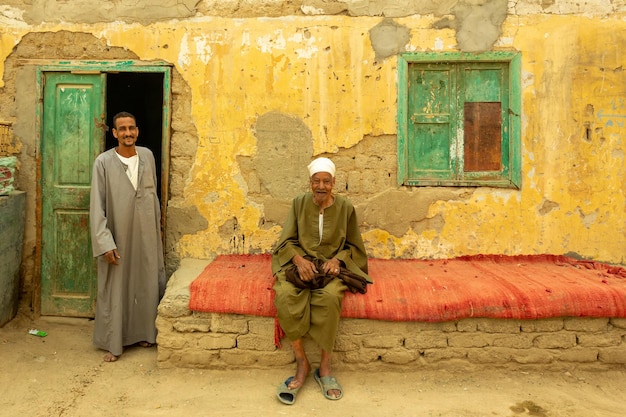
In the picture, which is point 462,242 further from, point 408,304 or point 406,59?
point 406,59

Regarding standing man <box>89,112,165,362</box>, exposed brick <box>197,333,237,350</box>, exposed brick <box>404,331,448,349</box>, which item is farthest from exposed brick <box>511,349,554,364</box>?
standing man <box>89,112,165,362</box>

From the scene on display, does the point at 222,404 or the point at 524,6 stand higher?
the point at 524,6

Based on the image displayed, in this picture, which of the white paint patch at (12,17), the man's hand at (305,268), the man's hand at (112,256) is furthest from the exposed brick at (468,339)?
the white paint patch at (12,17)

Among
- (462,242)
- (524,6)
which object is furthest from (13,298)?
(524,6)

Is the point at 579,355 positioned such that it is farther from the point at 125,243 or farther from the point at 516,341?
the point at 125,243

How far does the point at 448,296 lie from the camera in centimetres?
356

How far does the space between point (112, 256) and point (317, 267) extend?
5.09ft

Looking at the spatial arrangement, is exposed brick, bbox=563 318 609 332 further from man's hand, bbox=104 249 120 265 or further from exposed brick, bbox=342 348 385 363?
man's hand, bbox=104 249 120 265

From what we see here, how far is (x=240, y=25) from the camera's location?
14.6 feet

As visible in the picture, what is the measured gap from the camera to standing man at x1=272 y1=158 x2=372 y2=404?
10.9ft

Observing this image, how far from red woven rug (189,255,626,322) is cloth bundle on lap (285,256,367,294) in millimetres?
73

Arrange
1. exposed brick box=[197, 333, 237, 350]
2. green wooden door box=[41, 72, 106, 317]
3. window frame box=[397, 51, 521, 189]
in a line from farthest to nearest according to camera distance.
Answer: green wooden door box=[41, 72, 106, 317] < window frame box=[397, 51, 521, 189] < exposed brick box=[197, 333, 237, 350]

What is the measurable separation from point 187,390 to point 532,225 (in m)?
3.13

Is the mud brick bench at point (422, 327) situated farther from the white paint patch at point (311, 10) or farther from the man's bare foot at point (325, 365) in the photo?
the white paint patch at point (311, 10)
